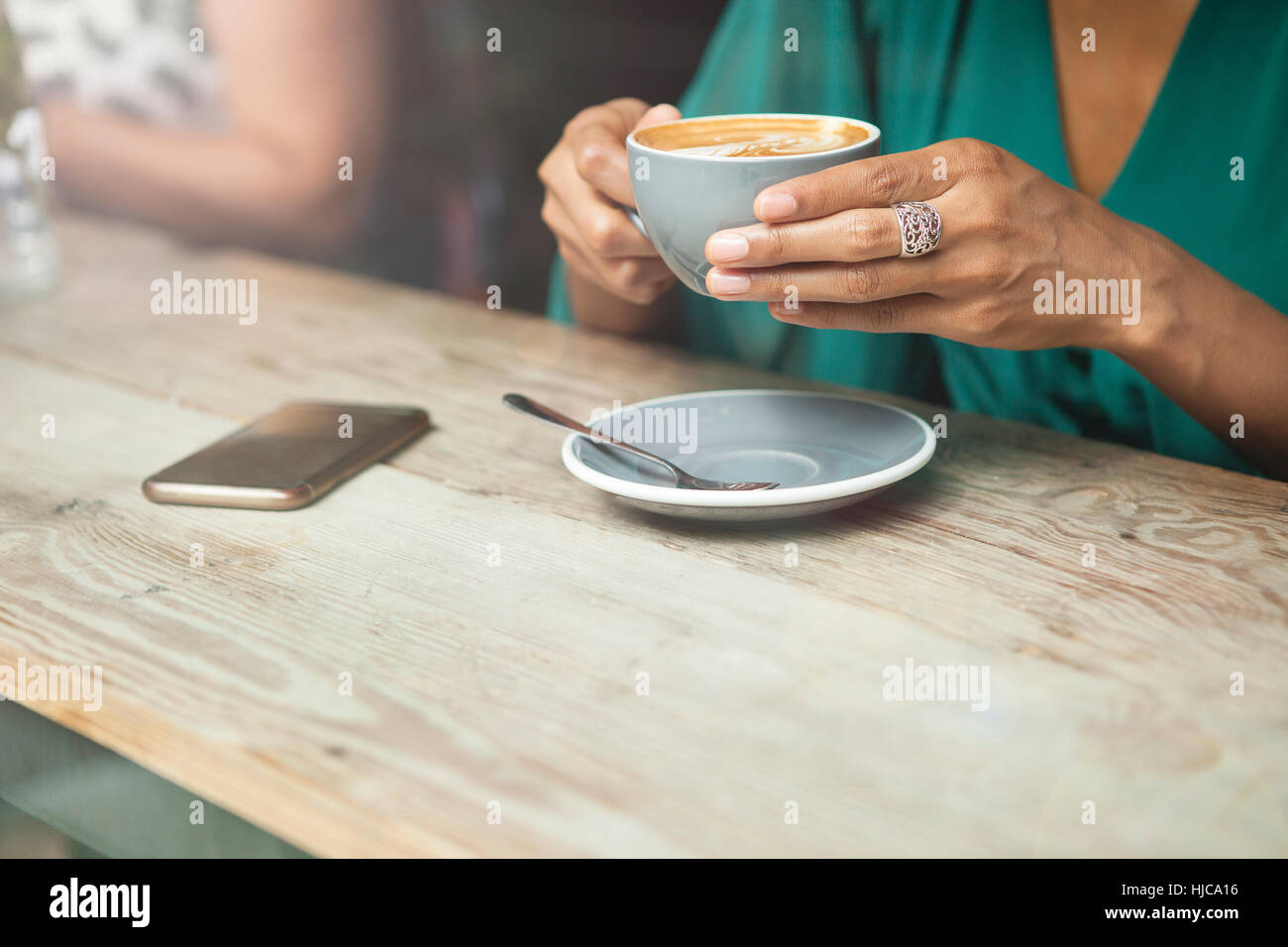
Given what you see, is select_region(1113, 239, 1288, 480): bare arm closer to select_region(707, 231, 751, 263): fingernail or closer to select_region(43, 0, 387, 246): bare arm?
select_region(707, 231, 751, 263): fingernail

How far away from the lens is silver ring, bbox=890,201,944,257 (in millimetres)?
657

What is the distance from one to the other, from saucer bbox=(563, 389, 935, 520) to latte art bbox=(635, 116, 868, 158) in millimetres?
187

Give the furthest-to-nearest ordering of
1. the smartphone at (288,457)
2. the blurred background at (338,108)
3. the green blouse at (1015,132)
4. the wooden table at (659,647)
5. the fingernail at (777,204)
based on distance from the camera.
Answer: the blurred background at (338,108) → the green blouse at (1015,132) → the smartphone at (288,457) → the fingernail at (777,204) → the wooden table at (659,647)

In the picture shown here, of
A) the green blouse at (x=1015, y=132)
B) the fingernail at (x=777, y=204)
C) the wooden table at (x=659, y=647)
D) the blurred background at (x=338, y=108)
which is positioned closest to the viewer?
the wooden table at (x=659, y=647)

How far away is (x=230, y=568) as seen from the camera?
67 cm

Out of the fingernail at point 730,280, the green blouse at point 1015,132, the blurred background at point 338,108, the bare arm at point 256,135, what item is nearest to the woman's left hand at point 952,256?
the fingernail at point 730,280

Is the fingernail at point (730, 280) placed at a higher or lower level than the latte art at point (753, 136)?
lower

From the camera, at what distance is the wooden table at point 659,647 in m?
0.46

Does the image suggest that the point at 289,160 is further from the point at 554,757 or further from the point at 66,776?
the point at 554,757

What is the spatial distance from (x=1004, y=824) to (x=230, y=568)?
18.8 inches

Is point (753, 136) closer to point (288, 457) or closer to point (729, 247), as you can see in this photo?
point (729, 247)

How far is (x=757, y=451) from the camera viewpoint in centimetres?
77

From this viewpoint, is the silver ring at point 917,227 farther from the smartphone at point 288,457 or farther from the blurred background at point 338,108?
the blurred background at point 338,108

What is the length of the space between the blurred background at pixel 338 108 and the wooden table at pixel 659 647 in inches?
35.6
